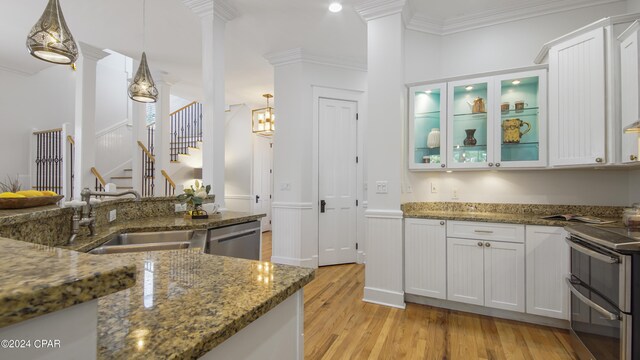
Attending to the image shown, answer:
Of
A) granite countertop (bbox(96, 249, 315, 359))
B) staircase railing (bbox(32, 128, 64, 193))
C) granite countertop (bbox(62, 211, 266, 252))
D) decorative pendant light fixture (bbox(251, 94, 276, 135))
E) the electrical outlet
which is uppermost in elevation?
decorative pendant light fixture (bbox(251, 94, 276, 135))

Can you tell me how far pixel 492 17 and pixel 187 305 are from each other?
389 centimetres

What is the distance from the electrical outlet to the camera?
2.96 metres

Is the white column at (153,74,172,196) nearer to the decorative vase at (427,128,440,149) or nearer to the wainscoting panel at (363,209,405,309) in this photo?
the wainscoting panel at (363,209,405,309)

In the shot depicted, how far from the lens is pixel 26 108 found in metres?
5.43

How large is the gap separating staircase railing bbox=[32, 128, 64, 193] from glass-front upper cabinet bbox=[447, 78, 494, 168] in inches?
258

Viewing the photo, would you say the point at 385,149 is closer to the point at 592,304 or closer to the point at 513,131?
the point at 513,131

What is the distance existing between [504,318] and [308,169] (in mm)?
2823

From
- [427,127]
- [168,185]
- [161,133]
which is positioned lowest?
[168,185]

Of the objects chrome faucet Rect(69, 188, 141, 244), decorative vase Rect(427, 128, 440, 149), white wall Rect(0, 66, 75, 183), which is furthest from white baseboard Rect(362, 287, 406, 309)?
white wall Rect(0, 66, 75, 183)

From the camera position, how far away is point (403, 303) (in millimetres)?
2867

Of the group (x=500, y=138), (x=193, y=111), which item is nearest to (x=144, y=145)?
(x=193, y=111)

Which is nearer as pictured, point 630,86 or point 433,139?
point 630,86

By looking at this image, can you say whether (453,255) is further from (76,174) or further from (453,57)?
(76,174)

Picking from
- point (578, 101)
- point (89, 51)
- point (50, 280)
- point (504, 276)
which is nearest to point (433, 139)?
point (578, 101)
